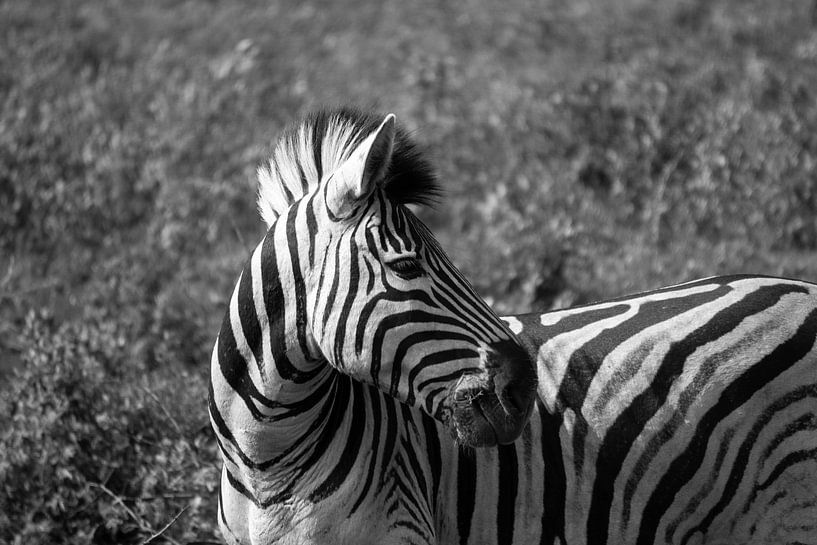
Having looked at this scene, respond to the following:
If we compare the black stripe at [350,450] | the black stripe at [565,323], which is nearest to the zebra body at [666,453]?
the black stripe at [565,323]

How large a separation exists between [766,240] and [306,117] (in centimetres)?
490

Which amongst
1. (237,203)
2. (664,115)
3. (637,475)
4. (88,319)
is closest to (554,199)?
(664,115)

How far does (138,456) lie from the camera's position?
486 centimetres

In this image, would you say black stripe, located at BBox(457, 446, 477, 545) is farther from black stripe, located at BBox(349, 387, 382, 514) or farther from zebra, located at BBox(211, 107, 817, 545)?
black stripe, located at BBox(349, 387, 382, 514)

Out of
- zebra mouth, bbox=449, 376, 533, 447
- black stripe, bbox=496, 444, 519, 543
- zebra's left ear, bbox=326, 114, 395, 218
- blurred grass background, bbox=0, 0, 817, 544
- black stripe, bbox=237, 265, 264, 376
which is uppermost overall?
blurred grass background, bbox=0, 0, 817, 544

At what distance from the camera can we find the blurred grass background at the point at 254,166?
491 centimetres

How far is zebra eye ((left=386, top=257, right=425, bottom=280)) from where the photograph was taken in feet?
9.40

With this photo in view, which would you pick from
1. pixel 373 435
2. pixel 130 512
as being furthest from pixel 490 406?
pixel 130 512

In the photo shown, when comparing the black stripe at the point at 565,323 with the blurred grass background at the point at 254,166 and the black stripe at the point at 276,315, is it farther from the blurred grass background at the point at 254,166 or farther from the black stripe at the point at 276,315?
the blurred grass background at the point at 254,166

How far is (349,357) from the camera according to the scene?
287 centimetres

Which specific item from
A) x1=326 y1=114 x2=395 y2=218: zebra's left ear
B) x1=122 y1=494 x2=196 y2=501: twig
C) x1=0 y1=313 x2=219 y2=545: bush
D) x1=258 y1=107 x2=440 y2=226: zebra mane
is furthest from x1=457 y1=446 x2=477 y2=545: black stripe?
x1=122 y1=494 x2=196 y2=501: twig

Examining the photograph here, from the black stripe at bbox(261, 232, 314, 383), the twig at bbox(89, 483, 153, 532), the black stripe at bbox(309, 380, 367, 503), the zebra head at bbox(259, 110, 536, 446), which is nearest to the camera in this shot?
the zebra head at bbox(259, 110, 536, 446)

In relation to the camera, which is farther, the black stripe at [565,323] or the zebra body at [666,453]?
the black stripe at [565,323]

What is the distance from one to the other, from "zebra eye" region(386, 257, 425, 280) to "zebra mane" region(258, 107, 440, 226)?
0.25 meters
